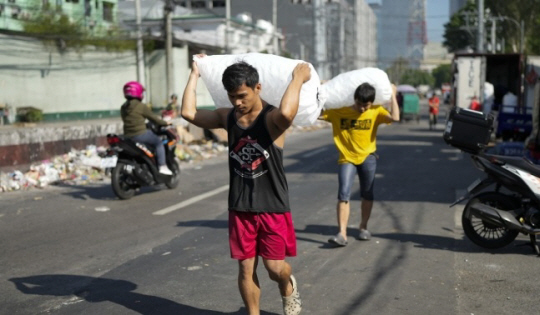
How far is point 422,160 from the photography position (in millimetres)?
17172

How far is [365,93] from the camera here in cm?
710

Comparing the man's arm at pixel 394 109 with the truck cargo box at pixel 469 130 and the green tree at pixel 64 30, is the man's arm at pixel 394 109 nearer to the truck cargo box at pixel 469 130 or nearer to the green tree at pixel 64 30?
the truck cargo box at pixel 469 130

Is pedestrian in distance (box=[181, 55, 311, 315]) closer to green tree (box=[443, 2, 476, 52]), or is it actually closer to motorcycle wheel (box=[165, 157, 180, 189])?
motorcycle wheel (box=[165, 157, 180, 189])

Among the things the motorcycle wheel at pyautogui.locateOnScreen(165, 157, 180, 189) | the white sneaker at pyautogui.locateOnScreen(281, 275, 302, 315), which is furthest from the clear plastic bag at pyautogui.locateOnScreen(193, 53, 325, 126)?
the motorcycle wheel at pyautogui.locateOnScreen(165, 157, 180, 189)

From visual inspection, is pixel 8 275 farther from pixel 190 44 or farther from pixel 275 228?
pixel 190 44

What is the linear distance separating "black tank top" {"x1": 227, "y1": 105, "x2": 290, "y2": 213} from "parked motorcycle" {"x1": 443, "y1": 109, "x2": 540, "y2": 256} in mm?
3319

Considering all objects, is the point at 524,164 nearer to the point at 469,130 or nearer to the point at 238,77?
the point at 469,130

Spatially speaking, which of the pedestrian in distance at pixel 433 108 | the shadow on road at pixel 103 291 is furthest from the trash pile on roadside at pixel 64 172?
the pedestrian in distance at pixel 433 108

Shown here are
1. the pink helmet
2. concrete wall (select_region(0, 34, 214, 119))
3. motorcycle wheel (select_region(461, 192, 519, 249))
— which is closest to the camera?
motorcycle wheel (select_region(461, 192, 519, 249))

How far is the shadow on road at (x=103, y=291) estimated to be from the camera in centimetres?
519

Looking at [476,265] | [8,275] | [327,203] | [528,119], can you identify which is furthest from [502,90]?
[8,275]

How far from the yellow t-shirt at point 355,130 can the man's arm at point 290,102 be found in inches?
119

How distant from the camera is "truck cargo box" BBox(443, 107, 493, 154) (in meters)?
7.24

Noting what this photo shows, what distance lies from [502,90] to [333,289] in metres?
22.7
